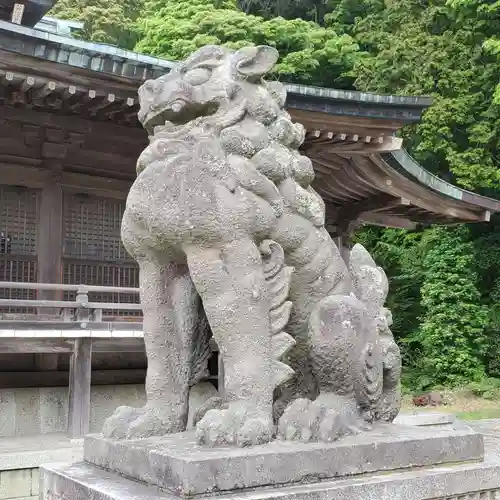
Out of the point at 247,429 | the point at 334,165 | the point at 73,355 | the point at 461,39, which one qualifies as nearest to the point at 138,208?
the point at 247,429

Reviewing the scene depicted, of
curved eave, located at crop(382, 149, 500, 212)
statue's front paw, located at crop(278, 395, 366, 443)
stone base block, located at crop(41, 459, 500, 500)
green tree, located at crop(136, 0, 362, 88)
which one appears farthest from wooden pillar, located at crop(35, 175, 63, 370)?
green tree, located at crop(136, 0, 362, 88)

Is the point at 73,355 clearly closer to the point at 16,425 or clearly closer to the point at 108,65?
the point at 16,425

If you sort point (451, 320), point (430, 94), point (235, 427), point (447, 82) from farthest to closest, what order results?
point (430, 94), point (447, 82), point (451, 320), point (235, 427)

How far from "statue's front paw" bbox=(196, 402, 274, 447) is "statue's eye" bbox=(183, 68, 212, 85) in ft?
4.29

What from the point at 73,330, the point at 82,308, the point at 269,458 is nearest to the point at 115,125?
the point at 82,308

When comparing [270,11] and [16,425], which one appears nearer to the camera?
[16,425]

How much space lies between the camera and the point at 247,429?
2.36 m

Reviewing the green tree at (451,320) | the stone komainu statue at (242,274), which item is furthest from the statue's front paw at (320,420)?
the green tree at (451,320)

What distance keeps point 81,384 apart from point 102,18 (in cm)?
1709

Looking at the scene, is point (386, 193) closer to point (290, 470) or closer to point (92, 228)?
point (92, 228)

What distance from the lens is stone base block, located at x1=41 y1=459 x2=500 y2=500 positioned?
2225 millimetres

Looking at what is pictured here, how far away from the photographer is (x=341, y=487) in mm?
2311

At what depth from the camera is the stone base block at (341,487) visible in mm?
2225

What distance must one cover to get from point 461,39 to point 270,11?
8.28 m
